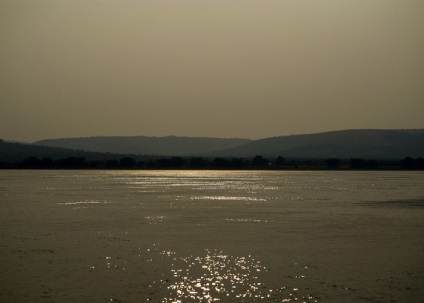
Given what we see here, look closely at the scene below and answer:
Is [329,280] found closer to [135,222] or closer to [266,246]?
[266,246]

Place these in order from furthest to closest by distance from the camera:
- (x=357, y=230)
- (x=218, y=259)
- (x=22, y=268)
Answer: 1. (x=357, y=230)
2. (x=218, y=259)
3. (x=22, y=268)

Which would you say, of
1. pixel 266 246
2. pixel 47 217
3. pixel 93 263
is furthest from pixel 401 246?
pixel 47 217

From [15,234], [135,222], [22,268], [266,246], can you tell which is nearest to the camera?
[22,268]

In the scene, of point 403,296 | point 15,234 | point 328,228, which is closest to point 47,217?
point 15,234

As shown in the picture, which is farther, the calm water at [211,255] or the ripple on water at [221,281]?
the calm water at [211,255]

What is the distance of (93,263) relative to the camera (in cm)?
3034

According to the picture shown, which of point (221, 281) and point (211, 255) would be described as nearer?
point (221, 281)

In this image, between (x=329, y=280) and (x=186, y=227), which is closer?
(x=329, y=280)

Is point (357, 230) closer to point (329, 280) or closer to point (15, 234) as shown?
point (329, 280)

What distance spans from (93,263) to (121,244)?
586 centimetres

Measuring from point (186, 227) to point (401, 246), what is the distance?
45.2 feet

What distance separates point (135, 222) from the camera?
156 feet

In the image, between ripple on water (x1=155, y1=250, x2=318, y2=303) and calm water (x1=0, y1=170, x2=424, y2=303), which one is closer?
ripple on water (x1=155, y1=250, x2=318, y2=303)

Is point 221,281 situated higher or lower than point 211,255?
lower
